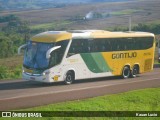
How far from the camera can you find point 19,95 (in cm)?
2034

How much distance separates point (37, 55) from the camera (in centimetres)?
2370

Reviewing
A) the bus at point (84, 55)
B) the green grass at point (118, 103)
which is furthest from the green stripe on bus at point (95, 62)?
the green grass at point (118, 103)

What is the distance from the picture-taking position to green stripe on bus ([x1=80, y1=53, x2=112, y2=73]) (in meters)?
25.8

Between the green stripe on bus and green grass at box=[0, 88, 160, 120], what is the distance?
448cm

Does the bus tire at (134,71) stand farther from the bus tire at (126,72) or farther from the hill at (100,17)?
the hill at (100,17)

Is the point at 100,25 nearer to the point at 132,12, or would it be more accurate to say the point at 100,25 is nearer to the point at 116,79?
the point at 132,12

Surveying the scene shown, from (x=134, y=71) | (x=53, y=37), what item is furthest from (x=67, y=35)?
(x=134, y=71)

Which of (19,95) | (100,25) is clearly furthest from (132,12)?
(19,95)

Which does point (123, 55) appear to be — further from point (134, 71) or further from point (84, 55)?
point (84, 55)

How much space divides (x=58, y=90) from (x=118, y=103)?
166 inches

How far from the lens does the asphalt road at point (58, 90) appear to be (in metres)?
18.8

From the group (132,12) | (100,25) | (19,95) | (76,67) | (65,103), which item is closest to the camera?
(65,103)

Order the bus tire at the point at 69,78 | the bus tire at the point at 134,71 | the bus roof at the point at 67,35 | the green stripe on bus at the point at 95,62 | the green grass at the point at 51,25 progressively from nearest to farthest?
the bus roof at the point at 67,35 < the bus tire at the point at 69,78 < the green stripe on bus at the point at 95,62 < the bus tire at the point at 134,71 < the green grass at the point at 51,25

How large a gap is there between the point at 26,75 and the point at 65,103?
636 centimetres
